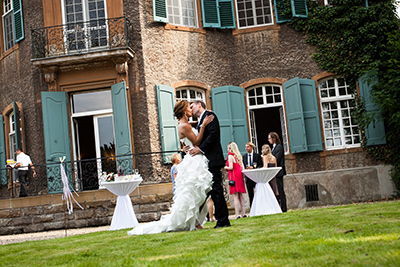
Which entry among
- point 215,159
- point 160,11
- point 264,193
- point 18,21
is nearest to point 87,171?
point 160,11

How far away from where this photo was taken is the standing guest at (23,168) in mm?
14062

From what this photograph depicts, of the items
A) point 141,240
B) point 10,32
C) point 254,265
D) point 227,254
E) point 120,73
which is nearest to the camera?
point 254,265

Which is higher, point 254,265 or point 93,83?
point 93,83

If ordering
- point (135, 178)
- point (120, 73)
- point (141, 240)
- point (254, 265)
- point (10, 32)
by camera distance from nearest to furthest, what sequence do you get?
point (254, 265) < point (141, 240) < point (135, 178) < point (120, 73) < point (10, 32)

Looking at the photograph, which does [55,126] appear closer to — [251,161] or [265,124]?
[251,161]

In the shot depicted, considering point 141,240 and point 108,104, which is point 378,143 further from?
point 141,240

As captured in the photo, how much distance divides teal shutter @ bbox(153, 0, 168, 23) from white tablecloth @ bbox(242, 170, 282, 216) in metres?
6.43

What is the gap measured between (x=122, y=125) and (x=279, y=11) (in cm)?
571

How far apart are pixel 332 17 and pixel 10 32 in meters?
9.75

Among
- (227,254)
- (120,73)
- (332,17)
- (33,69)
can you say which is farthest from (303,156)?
(227,254)

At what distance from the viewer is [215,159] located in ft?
22.6

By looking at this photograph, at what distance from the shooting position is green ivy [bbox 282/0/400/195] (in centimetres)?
1466

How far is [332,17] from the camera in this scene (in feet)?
50.8

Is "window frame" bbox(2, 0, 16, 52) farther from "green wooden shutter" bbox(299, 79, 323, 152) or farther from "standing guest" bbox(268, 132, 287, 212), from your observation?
"standing guest" bbox(268, 132, 287, 212)
